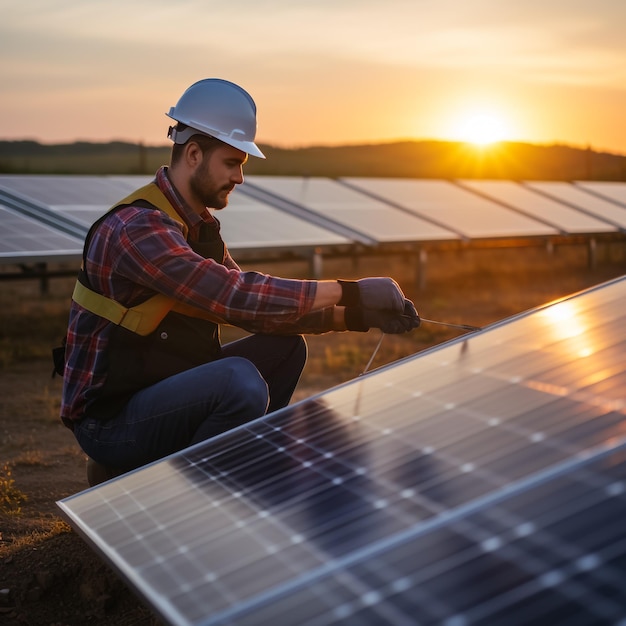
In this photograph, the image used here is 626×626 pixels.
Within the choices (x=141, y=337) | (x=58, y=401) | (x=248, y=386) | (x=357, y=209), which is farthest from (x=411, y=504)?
(x=357, y=209)

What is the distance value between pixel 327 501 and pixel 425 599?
0.74 metres

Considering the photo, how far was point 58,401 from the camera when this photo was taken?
8.86 meters

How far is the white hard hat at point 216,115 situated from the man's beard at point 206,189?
20cm

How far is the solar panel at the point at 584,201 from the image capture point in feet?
72.6

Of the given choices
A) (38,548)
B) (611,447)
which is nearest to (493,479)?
(611,447)

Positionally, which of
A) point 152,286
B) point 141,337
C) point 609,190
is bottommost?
point 609,190

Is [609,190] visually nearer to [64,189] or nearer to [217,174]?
[64,189]

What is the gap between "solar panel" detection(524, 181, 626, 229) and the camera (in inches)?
871

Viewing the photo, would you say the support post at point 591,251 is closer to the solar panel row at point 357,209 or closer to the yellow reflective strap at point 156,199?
the solar panel row at point 357,209

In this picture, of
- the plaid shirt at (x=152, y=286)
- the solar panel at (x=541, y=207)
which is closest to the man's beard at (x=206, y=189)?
the plaid shirt at (x=152, y=286)

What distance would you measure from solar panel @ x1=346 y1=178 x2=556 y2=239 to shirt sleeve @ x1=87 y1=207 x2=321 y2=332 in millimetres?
13169

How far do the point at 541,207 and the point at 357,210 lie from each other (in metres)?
6.18

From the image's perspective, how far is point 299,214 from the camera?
16531 millimetres

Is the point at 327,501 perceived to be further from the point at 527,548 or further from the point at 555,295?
the point at 555,295
